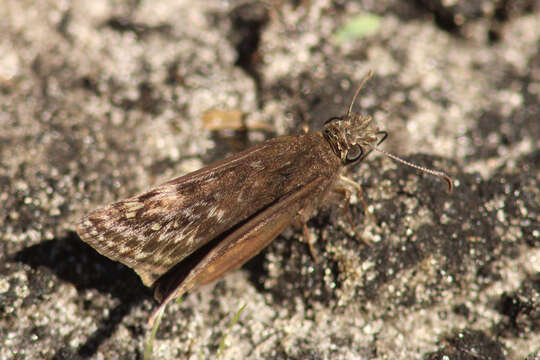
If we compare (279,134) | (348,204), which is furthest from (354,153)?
(279,134)

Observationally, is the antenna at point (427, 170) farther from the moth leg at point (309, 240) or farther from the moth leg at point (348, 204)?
the moth leg at point (309, 240)

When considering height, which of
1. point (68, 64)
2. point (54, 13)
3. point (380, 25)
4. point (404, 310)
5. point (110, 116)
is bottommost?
point (404, 310)

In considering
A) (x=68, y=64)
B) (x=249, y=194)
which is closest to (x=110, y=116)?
(x=68, y=64)

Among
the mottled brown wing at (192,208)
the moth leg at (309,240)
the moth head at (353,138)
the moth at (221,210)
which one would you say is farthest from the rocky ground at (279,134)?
the mottled brown wing at (192,208)

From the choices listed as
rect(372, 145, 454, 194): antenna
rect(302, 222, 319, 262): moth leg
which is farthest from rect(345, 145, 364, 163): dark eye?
rect(302, 222, 319, 262): moth leg

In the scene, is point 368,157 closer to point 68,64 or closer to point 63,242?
point 63,242

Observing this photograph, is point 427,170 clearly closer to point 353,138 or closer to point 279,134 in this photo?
point 353,138
